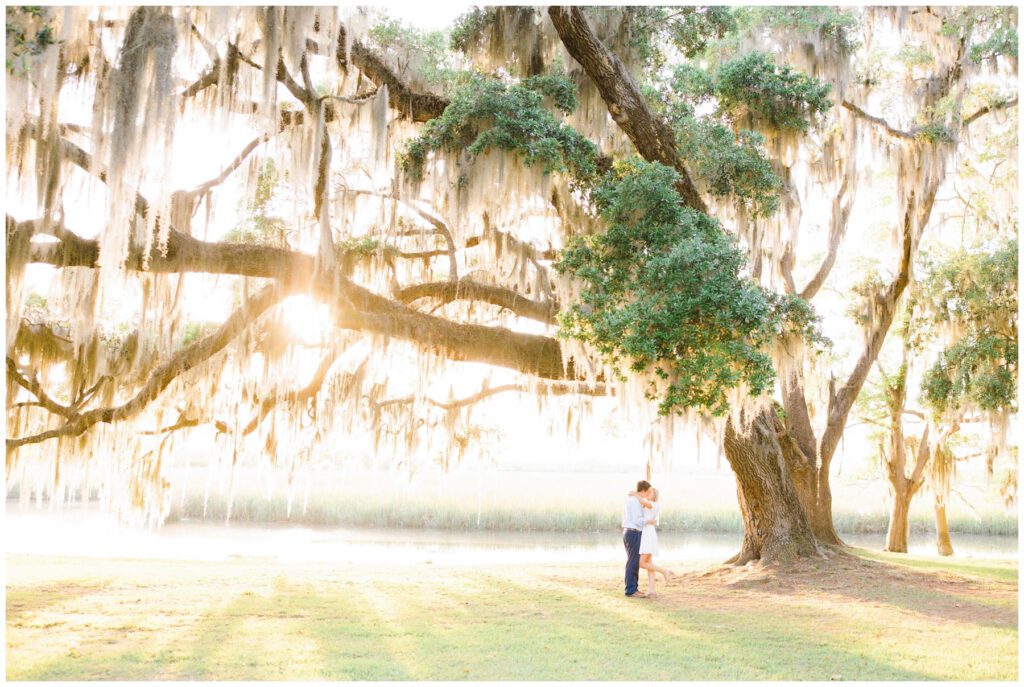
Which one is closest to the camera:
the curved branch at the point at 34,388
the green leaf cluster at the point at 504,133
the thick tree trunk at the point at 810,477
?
the green leaf cluster at the point at 504,133

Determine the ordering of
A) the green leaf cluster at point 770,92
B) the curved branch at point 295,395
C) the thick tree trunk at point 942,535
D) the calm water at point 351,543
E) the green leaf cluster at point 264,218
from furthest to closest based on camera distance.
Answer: the thick tree trunk at point 942,535
the calm water at point 351,543
the curved branch at point 295,395
the green leaf cluster at point 264,218
the green leaf cluster at point 770,92

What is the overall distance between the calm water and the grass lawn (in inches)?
156

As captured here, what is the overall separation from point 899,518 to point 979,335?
7.93 m

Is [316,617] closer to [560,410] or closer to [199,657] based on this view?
[199,657]

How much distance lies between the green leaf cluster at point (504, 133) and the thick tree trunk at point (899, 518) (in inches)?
464

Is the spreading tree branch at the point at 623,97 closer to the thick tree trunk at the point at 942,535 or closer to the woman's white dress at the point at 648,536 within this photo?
the woman's white dress at the point at 648,536

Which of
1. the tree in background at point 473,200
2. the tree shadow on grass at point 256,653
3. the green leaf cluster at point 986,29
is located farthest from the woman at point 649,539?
the green leaf cluster at point 986,29

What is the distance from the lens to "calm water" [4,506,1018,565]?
15.5 metres

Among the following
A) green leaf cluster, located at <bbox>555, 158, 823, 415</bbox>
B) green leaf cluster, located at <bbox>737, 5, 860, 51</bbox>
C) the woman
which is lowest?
the woman

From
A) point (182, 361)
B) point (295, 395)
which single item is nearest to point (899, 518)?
point (295, 395)

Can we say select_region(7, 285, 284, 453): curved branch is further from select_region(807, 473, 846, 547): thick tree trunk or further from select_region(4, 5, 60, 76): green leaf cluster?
select_region(807, 473, 846, 547): thick tree trunk

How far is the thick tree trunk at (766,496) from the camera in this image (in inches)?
432

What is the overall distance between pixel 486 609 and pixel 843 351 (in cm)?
1009

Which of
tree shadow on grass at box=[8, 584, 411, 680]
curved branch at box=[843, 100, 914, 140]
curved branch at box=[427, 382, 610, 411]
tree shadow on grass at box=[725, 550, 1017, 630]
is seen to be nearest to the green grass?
curved branch at box=[427, 382, 610, 411]
